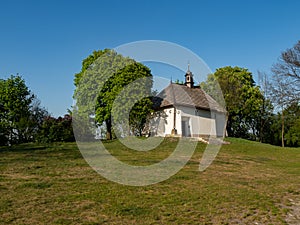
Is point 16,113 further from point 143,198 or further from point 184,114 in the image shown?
point 143,198

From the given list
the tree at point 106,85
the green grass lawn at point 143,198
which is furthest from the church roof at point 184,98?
the green grass lawn at point 143,198

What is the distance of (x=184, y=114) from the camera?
33.3 meters

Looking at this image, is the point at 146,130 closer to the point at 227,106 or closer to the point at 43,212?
the point at 227,106

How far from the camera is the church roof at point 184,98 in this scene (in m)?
33.4

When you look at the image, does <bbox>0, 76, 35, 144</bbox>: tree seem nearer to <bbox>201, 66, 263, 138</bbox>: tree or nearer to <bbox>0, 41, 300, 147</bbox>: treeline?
<bbox>0, 41, 300, 147</bbox>: treeline

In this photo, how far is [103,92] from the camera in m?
30.4

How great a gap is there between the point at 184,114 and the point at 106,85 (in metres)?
9.12

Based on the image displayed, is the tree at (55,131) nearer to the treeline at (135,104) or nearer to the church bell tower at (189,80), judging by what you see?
the treeline at (135,104)

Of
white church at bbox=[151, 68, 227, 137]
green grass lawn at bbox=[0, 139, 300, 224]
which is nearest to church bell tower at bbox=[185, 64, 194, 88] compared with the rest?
white church at bbox=[151, 68, 227, 137]

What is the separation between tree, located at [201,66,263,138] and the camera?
42281 millimetres

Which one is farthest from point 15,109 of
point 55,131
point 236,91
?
point 236,91

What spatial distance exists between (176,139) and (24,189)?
19064 mm

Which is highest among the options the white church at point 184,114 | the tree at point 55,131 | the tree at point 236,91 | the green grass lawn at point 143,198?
the tree at point 236,91

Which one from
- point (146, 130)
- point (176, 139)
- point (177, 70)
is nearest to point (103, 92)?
point (146, 130)
